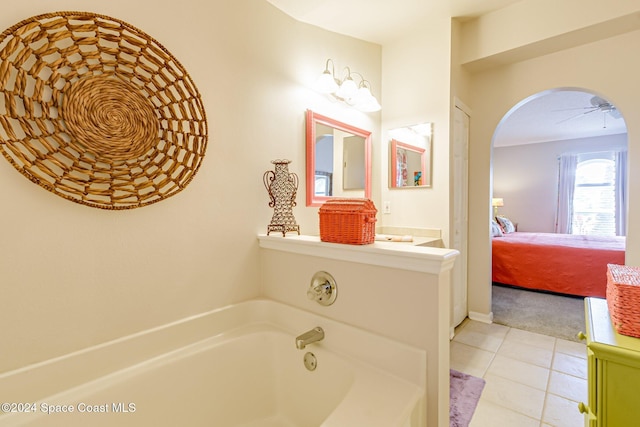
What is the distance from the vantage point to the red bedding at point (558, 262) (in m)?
3.24

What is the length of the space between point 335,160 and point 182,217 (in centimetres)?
119

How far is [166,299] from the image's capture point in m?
1.25

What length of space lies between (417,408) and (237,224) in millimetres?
1133

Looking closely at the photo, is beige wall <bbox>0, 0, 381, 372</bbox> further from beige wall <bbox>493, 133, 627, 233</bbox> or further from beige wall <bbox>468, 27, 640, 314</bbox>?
beige wall <bbox>493, 133, 627, 233</bbox>

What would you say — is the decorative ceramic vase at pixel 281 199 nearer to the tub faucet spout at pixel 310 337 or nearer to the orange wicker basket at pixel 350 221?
the orange wicker basket at pixel 350 221

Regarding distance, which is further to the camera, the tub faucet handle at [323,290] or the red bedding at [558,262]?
the red bedding at [558,262]

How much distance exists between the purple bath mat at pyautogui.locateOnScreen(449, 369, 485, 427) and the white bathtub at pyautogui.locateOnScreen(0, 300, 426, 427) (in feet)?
2.62

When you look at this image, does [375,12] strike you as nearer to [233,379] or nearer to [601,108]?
[233,379]

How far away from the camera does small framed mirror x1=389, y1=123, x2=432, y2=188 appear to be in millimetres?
2396

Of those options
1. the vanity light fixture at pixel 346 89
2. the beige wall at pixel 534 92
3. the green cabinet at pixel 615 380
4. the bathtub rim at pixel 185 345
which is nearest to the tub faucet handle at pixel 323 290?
the bathtub rim at pixel 185 345

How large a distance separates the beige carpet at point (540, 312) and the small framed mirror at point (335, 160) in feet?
6.55

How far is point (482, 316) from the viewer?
2.72 m

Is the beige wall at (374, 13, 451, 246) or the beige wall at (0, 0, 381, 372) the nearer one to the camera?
the beige wall at (0, 0, 381, 372)

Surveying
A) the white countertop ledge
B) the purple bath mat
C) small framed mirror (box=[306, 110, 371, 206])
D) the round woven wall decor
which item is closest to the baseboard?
the purple bath mat
